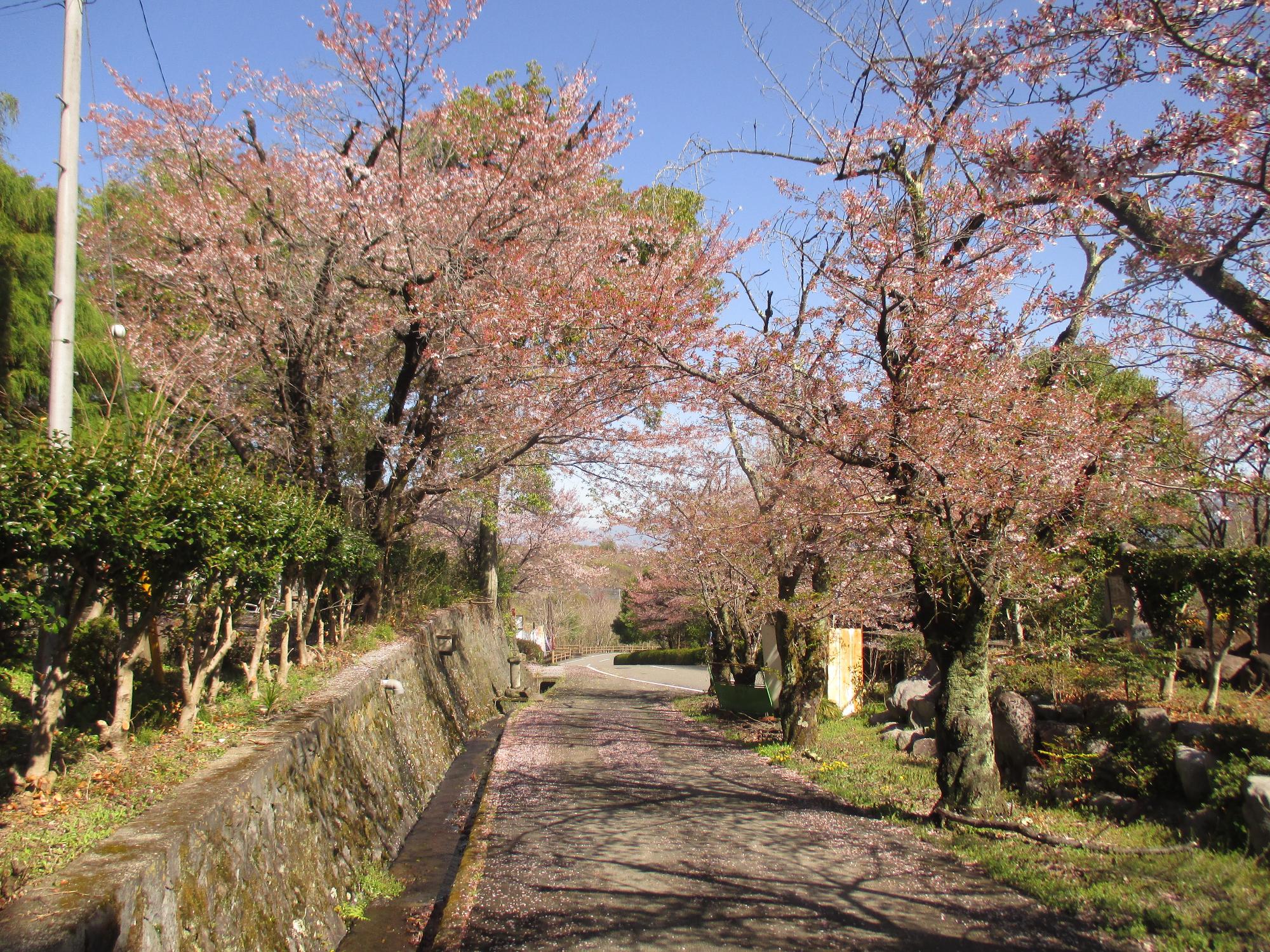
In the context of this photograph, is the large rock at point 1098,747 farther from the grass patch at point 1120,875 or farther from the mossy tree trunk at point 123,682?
the mossy tree trunk at point 123,682

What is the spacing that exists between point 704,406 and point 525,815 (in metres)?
4.86

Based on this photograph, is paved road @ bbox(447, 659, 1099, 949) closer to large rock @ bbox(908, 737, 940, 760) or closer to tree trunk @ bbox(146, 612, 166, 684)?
large rock @ bbox(908, 737, 940, 760)

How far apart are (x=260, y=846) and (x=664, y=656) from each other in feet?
117

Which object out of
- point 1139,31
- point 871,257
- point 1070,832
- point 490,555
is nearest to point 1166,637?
point 1070,832

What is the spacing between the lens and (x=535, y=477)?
1847 centimetres

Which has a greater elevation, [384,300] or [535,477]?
[384,300]

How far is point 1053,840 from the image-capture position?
5.90 metres

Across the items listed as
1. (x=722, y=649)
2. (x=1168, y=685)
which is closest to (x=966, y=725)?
(x=1168, y=685)

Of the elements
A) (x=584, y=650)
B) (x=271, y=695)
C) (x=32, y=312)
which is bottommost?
(x=584, y=650)

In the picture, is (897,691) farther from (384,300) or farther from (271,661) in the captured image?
(384,300)

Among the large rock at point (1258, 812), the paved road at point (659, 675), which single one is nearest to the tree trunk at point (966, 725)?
the large rock at point (1258, 812)

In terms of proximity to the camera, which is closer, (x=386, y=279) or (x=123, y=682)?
(x=123, y=682)

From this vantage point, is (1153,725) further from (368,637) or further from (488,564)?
(488,564)

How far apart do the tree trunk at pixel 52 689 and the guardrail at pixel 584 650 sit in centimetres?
3823
